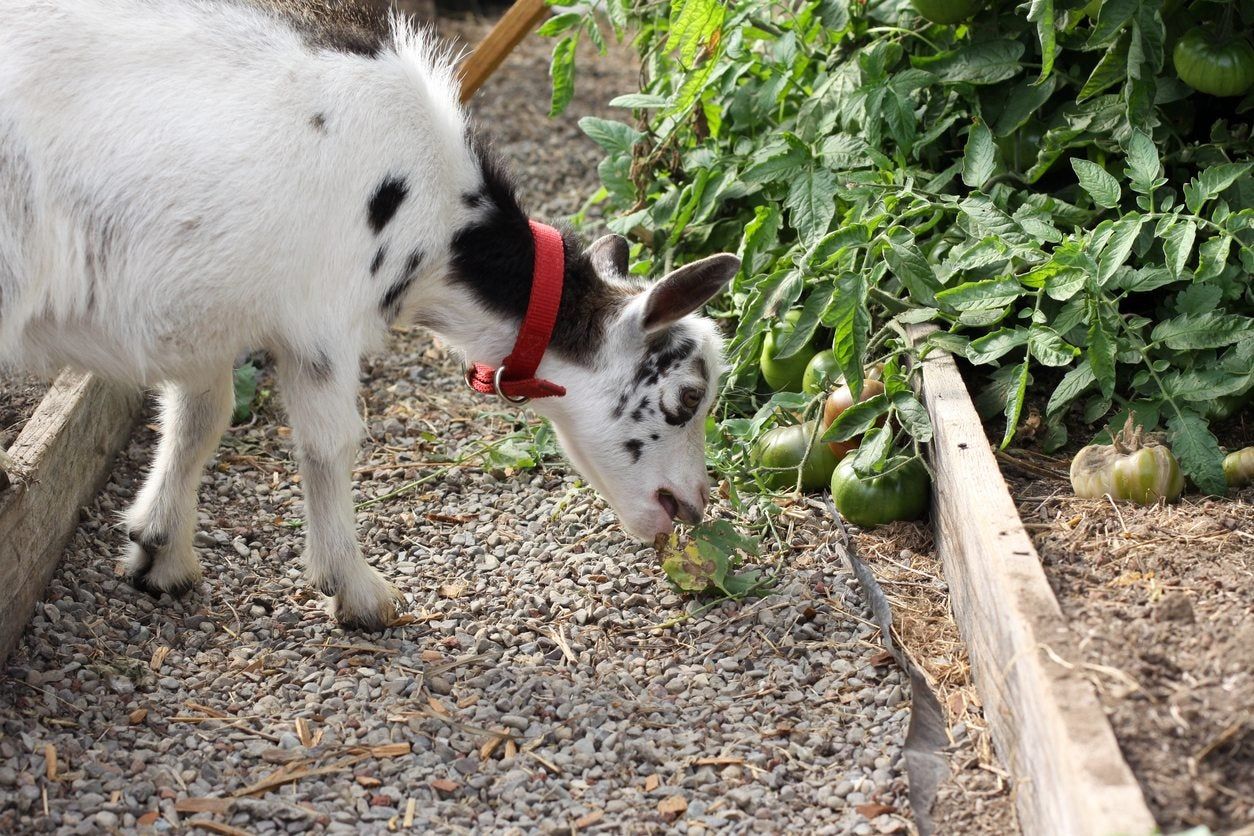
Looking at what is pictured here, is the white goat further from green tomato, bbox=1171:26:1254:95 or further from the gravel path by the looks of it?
green tomato, bbox=1171:26:1254:95

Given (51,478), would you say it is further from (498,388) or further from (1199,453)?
(1199,453)

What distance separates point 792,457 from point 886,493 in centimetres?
52

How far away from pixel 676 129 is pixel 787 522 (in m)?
→ 1.98

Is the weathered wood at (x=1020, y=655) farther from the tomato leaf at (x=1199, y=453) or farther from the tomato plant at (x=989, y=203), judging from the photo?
the tomato leaf at (x=1199, y=453)

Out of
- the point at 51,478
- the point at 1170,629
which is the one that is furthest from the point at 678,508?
the point at 51,478

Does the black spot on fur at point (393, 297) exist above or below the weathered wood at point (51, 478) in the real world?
above

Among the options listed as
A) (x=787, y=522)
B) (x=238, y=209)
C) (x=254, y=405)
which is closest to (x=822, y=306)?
(x=787, y=522)

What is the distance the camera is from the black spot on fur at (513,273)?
4.02m

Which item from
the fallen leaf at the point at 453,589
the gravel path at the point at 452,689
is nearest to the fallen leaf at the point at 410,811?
the gravel path at the point at 452,689

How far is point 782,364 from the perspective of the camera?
498cm

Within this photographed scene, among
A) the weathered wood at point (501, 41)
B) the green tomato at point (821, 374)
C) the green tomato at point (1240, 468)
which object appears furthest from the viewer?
the weathered wood at point (501, 41)

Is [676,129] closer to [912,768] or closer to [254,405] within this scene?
[254,405]

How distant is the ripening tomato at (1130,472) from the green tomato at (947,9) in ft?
5.52

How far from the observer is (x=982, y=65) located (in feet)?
15.6
